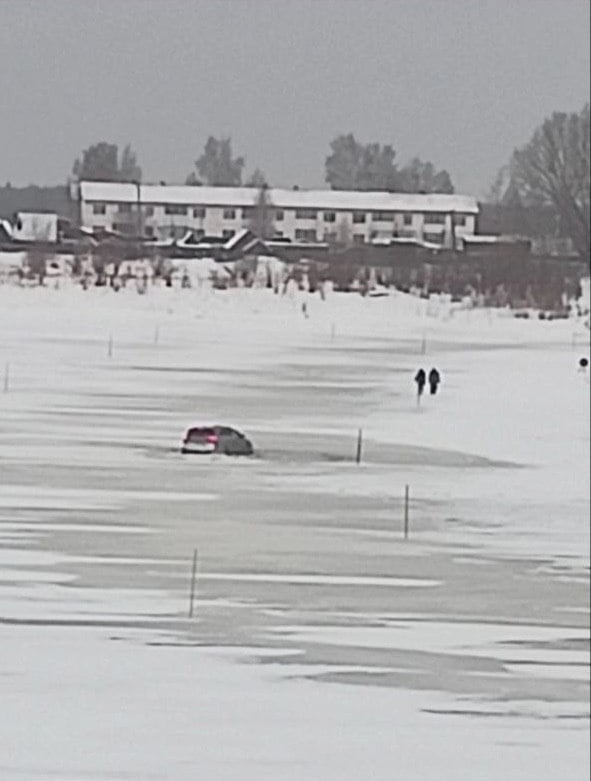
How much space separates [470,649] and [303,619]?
13.5 inches

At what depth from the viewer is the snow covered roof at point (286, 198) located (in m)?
1.24

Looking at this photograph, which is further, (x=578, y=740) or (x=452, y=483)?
(x=452, y=483)

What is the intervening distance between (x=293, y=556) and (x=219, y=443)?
1.37 metres

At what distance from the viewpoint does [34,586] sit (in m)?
2.30

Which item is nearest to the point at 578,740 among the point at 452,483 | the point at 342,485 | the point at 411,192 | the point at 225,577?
the point at 411,192

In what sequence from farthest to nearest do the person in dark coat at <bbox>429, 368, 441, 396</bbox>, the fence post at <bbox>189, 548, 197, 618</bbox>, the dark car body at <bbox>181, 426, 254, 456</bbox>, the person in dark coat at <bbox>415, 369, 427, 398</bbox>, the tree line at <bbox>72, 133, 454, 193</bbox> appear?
1. the person in dark coat at <bbox>429, 368, 441, 396</bbox>
2. the person in dark coat at <bbox>415, 369, 427, 398</bbox>
3. the dark car body at <bbox>181, 426, 254, 456</bbox>
4. the fence post at <bbox>189, 548, 197, 618</bbox>
5. the tree line at <bbox>72, 133, 454, 193</bbox>

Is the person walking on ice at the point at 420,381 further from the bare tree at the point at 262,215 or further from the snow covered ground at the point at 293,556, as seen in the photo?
the bare tree at the point at 262,215

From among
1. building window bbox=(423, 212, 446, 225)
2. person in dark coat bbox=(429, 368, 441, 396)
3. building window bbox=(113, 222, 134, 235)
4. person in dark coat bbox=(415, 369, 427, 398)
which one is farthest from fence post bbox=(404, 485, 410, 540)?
building window bbox=(113, 222, 134, 235)

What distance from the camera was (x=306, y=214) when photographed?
158 centimetres

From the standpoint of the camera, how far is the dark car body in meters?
4.07

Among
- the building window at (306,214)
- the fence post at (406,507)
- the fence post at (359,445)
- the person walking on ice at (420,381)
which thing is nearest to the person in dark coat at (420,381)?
the person walking on ice at (420,381)

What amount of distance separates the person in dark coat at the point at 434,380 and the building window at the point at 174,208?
297 cm

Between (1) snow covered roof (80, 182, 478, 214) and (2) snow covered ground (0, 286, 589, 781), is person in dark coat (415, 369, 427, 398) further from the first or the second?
(1) snow covered roof (80, 182, 478, 214)

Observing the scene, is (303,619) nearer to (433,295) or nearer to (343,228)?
(433,295)
